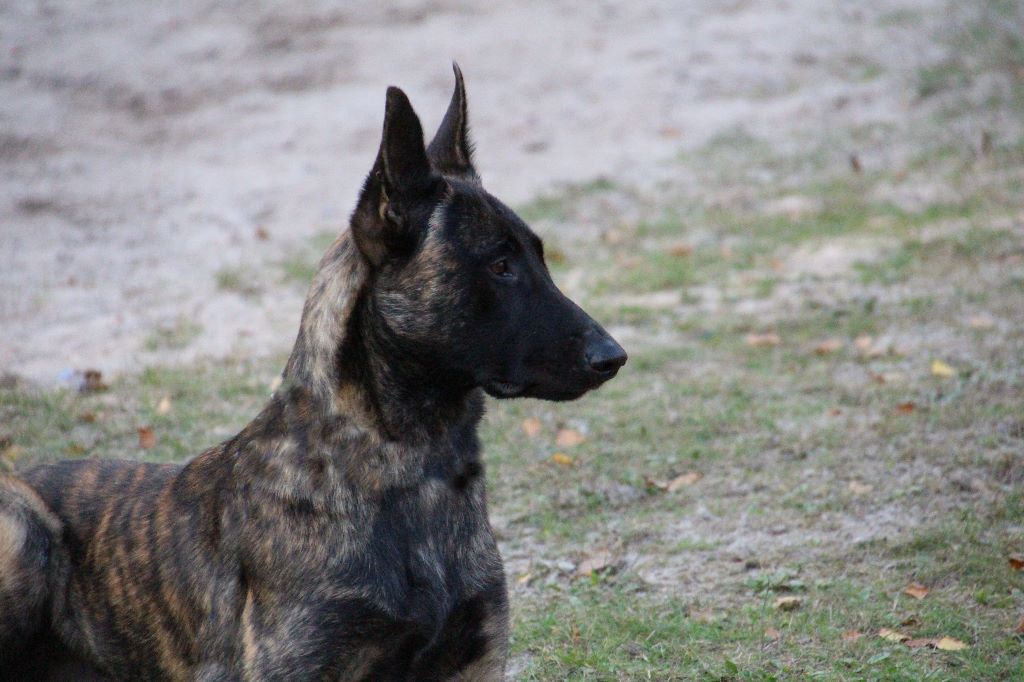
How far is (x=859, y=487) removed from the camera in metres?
5.61

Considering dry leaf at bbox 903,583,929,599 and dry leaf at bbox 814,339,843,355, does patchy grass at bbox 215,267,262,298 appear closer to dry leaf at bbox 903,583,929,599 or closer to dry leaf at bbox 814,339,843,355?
dry leaf at bbox 814,339,843,355

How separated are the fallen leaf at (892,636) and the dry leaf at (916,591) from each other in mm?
319

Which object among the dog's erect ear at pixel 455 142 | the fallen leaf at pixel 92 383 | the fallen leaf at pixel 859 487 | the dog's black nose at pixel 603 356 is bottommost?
the fallen leaf at pixel 859 487

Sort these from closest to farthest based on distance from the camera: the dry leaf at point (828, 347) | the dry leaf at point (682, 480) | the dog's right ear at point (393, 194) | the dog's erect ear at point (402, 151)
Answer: the dog's erect ear at point (402, 151) < the dog's right ear at point (393, 194) < the dry leaf at point (682, 480) < the dry leaf at point (828, 347)

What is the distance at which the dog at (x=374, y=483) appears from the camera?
131 inches

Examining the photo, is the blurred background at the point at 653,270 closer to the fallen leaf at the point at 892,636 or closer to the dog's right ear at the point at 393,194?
the fallen leaf at the point at 892,636

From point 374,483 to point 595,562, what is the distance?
1922mm

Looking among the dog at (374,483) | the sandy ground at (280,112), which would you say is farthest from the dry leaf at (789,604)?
the sandy ground at (280,112)

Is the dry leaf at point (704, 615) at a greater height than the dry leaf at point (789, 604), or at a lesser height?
lesser

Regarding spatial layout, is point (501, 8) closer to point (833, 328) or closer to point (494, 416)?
point (833, 328)

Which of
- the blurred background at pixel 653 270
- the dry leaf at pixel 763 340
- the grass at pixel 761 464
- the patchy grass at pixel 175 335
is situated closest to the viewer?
the grass at pixel 761 464

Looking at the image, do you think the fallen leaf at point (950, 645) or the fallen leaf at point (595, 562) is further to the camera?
Result: the fallen leaf at point (595, 562)

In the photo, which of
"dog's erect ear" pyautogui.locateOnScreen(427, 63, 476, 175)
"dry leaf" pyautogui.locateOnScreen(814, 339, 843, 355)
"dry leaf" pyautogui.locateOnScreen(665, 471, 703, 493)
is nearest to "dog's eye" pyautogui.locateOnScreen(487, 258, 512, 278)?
"dog's erect ear" pyautogui.locateOnScreen(427, 63, 476, 175)

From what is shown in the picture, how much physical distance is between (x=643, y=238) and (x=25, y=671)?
6953 mm
